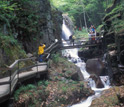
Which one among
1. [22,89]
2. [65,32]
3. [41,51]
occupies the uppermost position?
[65,32]

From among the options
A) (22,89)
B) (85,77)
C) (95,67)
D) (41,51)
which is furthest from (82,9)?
(22,89)

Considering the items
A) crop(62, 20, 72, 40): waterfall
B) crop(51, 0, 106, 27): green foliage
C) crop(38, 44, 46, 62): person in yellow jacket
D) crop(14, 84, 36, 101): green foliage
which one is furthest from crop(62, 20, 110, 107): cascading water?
crop(51, 0, 106, 27): green foliage

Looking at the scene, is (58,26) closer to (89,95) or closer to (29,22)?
(29,22)

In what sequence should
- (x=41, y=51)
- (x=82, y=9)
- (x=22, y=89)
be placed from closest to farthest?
(x=22, y=89) < (x=41, y=51) < (x=82, y=9)

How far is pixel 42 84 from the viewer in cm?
1153

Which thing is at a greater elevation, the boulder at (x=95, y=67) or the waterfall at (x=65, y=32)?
the waterfall at (x=65, y=32)

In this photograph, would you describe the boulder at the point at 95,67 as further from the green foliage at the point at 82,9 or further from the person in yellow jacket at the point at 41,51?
the green foliage at the point at 82,9

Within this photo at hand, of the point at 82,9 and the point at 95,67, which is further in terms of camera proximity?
the point at 82,9

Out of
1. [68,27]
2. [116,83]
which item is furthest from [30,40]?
[68,27]

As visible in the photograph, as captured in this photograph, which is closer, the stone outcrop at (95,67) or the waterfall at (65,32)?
the stone outcrop at (95,67)

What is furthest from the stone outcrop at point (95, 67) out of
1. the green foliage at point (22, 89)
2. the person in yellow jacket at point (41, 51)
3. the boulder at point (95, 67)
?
the green foliage at point (22, 89)

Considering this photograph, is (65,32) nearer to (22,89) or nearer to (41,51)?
(41,51)

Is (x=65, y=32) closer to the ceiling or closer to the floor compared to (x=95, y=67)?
closer to the ceiling

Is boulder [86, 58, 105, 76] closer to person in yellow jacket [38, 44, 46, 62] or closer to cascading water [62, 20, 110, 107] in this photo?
cascading water [62, 20, 110, 107]
